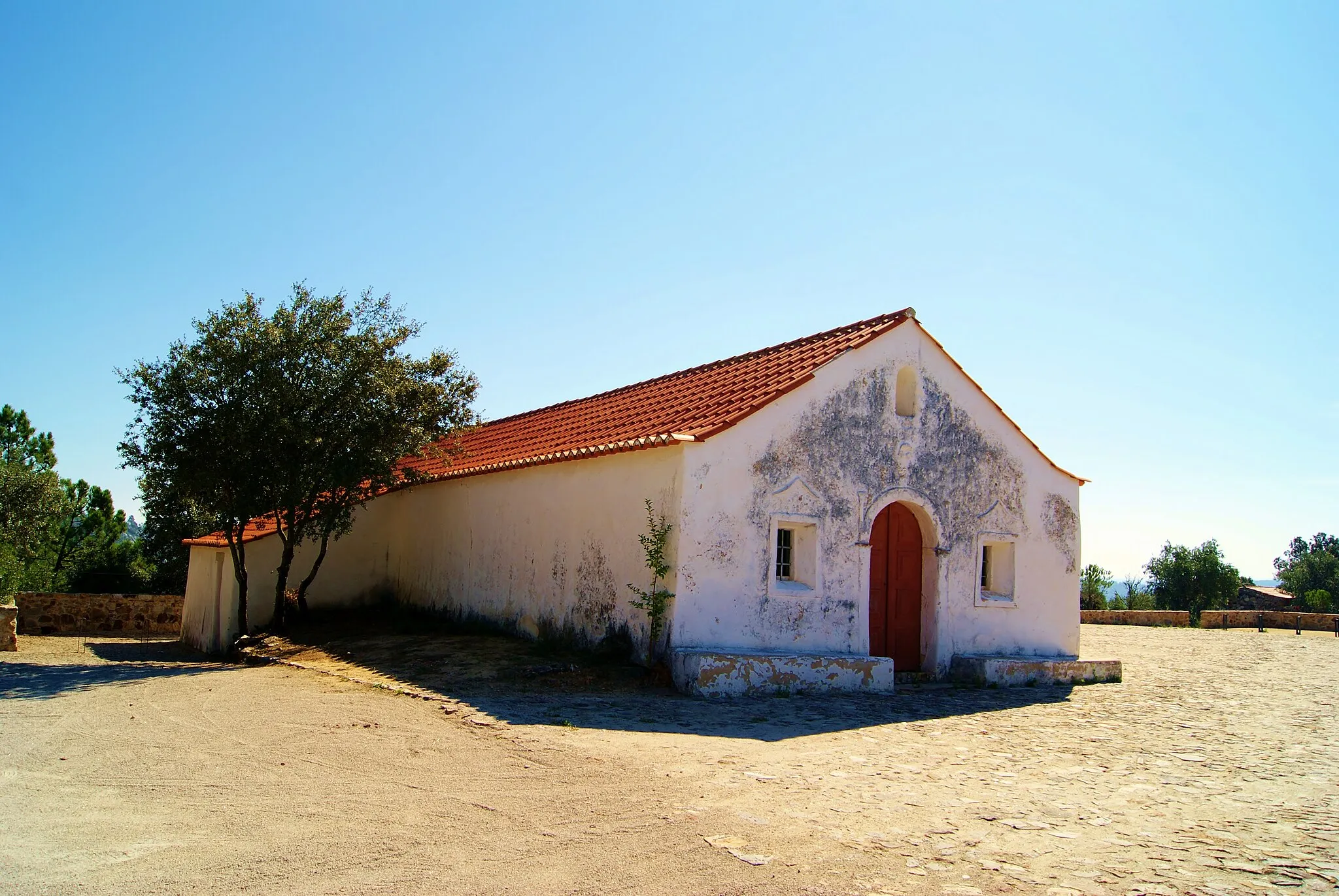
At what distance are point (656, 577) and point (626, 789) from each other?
5.21 metres

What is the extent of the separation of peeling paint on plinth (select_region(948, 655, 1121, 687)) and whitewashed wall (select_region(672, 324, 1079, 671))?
1.04 feet

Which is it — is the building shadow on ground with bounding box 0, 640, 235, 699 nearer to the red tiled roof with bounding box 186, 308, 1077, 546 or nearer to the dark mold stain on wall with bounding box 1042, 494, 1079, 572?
the red tiled roof with bounding box 186, 308, 1077, 546

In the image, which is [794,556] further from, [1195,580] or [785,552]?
[1195,580]

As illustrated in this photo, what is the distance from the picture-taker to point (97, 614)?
2241 cm

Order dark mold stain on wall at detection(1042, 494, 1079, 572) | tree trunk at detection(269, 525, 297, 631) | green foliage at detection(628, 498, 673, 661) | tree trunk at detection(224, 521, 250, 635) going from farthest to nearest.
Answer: tree trunk at detection(269, 525, 297, 631) → tree trunk at detection(224, 521, 250, 635) → dark mold stain on wall at detection(1042, 494, 1079, 572) → green foliage at detection(628, 498, 673, 661)

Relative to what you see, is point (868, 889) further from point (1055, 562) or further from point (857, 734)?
point (1055, 562)

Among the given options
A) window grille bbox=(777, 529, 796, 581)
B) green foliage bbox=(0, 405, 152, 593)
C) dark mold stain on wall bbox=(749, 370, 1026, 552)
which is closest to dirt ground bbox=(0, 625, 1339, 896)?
window grille bbox=(777, 529, 796, 581)

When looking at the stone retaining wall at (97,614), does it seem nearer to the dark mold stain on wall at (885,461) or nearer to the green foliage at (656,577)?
the green foliage at (656,577)

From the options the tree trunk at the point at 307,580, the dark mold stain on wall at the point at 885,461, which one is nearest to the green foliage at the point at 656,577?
the dark mold stain on wall at the point at 885,461

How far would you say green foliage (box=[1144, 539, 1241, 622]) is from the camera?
123 feet

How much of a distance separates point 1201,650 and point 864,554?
11525 mm

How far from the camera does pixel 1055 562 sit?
1488cm

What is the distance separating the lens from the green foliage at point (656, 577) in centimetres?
1159

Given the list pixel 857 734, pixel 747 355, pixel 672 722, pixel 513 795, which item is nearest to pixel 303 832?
pixel 513 795
